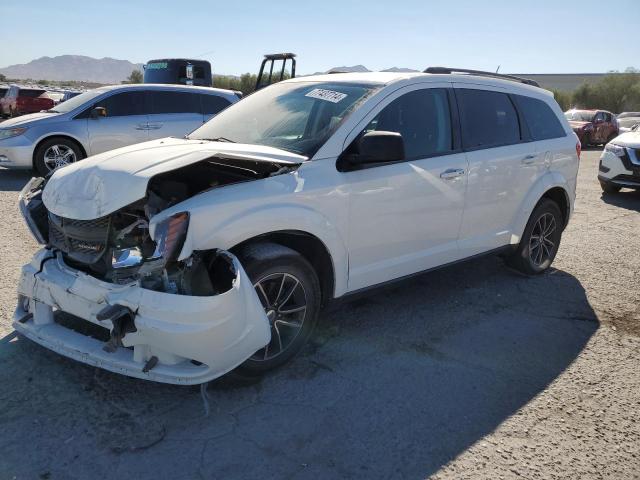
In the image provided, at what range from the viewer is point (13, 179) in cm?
994

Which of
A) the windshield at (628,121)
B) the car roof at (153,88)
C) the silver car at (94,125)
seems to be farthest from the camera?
the windshield at (628,121)

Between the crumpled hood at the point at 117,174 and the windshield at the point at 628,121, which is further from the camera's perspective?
the windshield at the point at 628,121

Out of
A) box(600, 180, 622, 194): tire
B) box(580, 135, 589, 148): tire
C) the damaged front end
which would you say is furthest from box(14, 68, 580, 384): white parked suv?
box(580, 135, 589, 148): tire

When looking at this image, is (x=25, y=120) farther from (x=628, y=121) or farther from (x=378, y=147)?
(x=628, y=121)

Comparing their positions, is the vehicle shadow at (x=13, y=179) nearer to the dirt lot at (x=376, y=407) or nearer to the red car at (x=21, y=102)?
the dirt lot at (x=376, y=407)

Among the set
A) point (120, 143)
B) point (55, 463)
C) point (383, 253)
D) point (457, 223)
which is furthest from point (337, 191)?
point (120, 143)

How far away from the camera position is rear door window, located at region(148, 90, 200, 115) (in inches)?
399

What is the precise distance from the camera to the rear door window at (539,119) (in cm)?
510

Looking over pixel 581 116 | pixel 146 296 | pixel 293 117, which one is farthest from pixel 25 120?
pixel 581 116

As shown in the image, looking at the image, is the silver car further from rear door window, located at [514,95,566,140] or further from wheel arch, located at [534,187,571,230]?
wheel arch, located at [534,187,571,230]

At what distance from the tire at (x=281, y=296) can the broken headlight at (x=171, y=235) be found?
41 cm

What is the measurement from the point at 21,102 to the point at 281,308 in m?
23.1

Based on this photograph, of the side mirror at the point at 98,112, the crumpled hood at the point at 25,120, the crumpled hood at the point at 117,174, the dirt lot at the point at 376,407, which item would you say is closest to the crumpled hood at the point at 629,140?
the dirt lot at the point at 376,407

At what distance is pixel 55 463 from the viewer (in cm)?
251
